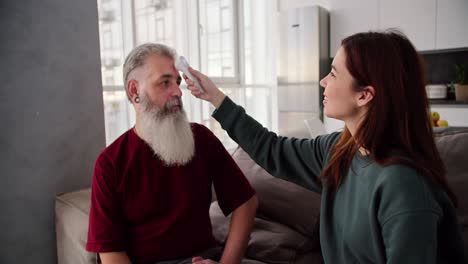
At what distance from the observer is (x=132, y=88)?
144cm

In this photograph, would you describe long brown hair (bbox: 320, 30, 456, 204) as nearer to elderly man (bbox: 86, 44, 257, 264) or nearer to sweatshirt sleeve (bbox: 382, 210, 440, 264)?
sweatshirt sleeve (bbox: 382, 210, 440, 264)

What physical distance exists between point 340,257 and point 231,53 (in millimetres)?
3252

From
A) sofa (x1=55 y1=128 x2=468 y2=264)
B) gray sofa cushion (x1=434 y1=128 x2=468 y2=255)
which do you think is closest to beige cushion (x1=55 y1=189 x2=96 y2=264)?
sofa (x1=55 y1=128 x2=468 y2=264)

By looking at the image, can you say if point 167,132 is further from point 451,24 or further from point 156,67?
point 451,24

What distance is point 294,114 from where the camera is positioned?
4.75 metres

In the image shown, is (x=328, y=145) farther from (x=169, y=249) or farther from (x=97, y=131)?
(x=97, y=131)

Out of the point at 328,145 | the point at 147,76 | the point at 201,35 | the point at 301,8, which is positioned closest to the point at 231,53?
the point at 201,35

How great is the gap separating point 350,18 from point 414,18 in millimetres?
725

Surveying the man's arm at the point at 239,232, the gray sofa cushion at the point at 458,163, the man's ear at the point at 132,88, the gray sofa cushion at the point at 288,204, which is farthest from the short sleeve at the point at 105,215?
the gray sofa cushion at the point at 458,163

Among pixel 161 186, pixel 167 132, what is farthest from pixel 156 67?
pixel 161 186

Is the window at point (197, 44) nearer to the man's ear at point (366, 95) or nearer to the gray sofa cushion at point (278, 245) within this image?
the gray sofa cushion at point (278, 245)

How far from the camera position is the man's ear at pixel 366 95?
0.94m

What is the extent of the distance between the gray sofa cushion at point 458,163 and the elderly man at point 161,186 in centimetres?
75

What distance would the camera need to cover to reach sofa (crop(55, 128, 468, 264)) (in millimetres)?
1392
